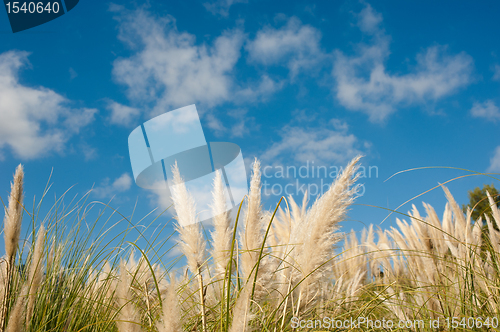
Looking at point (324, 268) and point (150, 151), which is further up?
point (150, 151)

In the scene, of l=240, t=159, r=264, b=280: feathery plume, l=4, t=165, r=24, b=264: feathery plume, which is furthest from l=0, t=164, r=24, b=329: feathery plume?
l=240, t=159, r=264, b=280: feathery plume

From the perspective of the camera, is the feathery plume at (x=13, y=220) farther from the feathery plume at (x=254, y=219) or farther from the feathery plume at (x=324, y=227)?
the feathery plume at (x=324, y=227)

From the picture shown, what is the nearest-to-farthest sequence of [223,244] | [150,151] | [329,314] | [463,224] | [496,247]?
1. [223,244]
2. [329,314]
3. [496,247]
4. [463,224]
5. [150,151]

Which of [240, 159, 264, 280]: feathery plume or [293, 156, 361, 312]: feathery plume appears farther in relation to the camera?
[240, 159, 264, 280]: feathery plume

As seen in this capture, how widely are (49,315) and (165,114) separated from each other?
15.6ft

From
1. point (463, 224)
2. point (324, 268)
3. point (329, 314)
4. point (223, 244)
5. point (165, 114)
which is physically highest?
point (165, 114)

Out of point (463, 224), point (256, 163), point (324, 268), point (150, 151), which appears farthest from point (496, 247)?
point (150, 151)

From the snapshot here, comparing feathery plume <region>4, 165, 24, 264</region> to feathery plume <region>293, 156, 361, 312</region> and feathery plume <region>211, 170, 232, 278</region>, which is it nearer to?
feathery plume <region>211, 170, 232, 278</region>

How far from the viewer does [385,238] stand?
4.73 metres

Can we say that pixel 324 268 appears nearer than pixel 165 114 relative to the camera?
Yes

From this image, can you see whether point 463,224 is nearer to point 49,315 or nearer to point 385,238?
point 385,238

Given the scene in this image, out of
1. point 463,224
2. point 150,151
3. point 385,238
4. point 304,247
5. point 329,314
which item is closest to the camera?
point 304,247

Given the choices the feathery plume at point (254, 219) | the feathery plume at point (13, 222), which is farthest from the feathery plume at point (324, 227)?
the feathery plume at point (13, 222)

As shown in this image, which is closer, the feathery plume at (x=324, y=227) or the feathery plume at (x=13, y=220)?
the feathery plume at (x=324, y=227)
